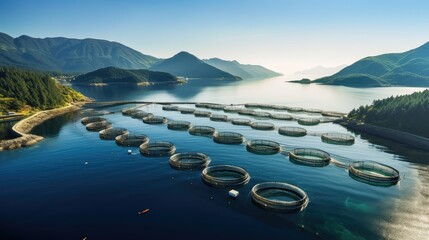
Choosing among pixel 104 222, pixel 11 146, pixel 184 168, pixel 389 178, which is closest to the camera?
pixel 104 222

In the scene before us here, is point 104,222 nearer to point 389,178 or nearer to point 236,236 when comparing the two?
point 236,236

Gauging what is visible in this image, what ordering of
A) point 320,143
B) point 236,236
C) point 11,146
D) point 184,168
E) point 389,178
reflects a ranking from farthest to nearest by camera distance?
point 320,143 → point 11,146 → point 184,168 → point 389,178 → point 236,236

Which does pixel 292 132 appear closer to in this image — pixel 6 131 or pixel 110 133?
pixel 110 133

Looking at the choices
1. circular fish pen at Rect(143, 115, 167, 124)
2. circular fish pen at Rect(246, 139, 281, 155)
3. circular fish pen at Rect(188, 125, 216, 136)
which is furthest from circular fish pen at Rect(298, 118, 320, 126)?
circular fish pen at Rect(143, 115, 167, 124)

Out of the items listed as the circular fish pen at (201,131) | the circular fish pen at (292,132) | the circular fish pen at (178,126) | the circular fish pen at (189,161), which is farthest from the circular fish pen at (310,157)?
the circular fish pen at (178,126)

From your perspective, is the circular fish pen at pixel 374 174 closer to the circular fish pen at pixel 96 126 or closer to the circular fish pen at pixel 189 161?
the circular fish pen at pixel 189 161

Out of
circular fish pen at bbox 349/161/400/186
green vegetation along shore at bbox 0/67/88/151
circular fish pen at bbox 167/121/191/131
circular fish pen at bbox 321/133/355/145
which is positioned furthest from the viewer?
green vegetation along shore at bbox 0/67/88/151

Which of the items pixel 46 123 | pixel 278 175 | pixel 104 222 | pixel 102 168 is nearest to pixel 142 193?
pixel 104 222

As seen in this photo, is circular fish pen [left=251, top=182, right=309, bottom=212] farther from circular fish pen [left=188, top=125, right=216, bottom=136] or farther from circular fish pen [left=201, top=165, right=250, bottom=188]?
circular fish pen [left=188, top=125, right=216, bottom=136]
